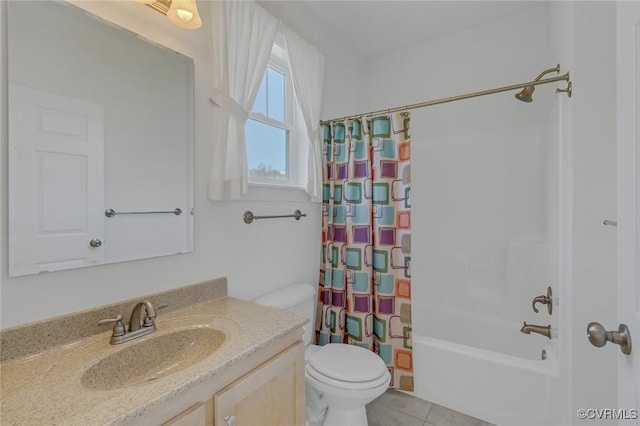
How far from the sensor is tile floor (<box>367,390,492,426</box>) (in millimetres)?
1641

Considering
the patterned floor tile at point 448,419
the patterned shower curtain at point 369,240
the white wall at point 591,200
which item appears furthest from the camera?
the patterned shower curtain at point 369,240

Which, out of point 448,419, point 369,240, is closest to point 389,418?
point 448,419

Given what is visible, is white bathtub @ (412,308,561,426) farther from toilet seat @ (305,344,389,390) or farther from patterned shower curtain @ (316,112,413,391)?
toilet seat @ (305,344,389,390)

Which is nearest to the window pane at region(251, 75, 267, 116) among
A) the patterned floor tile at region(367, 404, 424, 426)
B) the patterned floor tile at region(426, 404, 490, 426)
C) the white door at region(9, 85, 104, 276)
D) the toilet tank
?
the white door at region(9, 85, 104, 276)

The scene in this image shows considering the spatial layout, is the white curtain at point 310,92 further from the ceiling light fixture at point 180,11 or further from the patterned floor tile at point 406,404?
the patterned floor tile at point 406,404

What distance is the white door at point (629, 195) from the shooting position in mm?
662

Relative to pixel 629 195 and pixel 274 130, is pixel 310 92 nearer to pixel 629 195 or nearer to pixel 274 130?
pixel 274 130

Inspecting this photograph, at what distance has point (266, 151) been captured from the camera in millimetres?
1793

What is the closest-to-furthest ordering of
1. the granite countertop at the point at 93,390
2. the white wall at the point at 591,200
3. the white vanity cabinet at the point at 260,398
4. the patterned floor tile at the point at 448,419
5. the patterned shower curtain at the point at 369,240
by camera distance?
the granite countertop at the point at 93,390
the white vanity cabinet at the point at 260,398
the white wall at the point at 591,200
the patterned floor tile at the point at 448,419
the patterned shower curtain at the point at 369,240

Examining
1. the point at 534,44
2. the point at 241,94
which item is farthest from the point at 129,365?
the point at 534,44

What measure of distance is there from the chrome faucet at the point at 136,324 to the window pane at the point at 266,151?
899 mm

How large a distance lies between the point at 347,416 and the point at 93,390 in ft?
3.83

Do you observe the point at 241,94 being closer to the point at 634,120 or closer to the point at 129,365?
the point at 129,365

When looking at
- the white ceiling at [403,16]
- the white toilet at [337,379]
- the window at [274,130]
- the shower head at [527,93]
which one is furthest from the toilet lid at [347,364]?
the white ceiling at [403,16]
